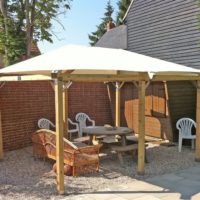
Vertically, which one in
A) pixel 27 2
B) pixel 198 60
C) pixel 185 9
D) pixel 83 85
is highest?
pixel 27 2

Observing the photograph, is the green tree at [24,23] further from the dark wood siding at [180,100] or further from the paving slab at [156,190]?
the paving slab at [156,190]

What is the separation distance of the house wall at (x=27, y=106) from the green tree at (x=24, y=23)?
4.97 m

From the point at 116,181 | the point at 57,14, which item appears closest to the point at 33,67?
the point at 116,181

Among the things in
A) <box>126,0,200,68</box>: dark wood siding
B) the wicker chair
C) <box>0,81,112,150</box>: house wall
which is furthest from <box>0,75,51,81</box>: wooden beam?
<box>126,0,200,68</box>: dark wood siding

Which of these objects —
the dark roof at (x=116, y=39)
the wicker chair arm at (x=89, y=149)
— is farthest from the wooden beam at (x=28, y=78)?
the dark roof at (x=116, y=39)

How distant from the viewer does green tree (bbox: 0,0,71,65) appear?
15.0 meters

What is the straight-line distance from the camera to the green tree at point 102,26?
35375 mm

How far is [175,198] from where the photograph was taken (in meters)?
5.34

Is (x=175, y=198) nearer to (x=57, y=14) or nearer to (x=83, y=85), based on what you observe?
(x=83, y=85)

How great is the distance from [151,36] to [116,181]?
893cm

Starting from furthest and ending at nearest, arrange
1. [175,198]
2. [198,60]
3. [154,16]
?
[154,16]
[198,60]
[175,198]

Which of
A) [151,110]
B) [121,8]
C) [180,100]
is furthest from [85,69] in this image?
[121,8]

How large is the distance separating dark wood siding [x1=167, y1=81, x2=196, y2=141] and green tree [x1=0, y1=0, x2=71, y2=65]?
26.2 ft

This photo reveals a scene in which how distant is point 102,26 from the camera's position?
A: 35.5m
